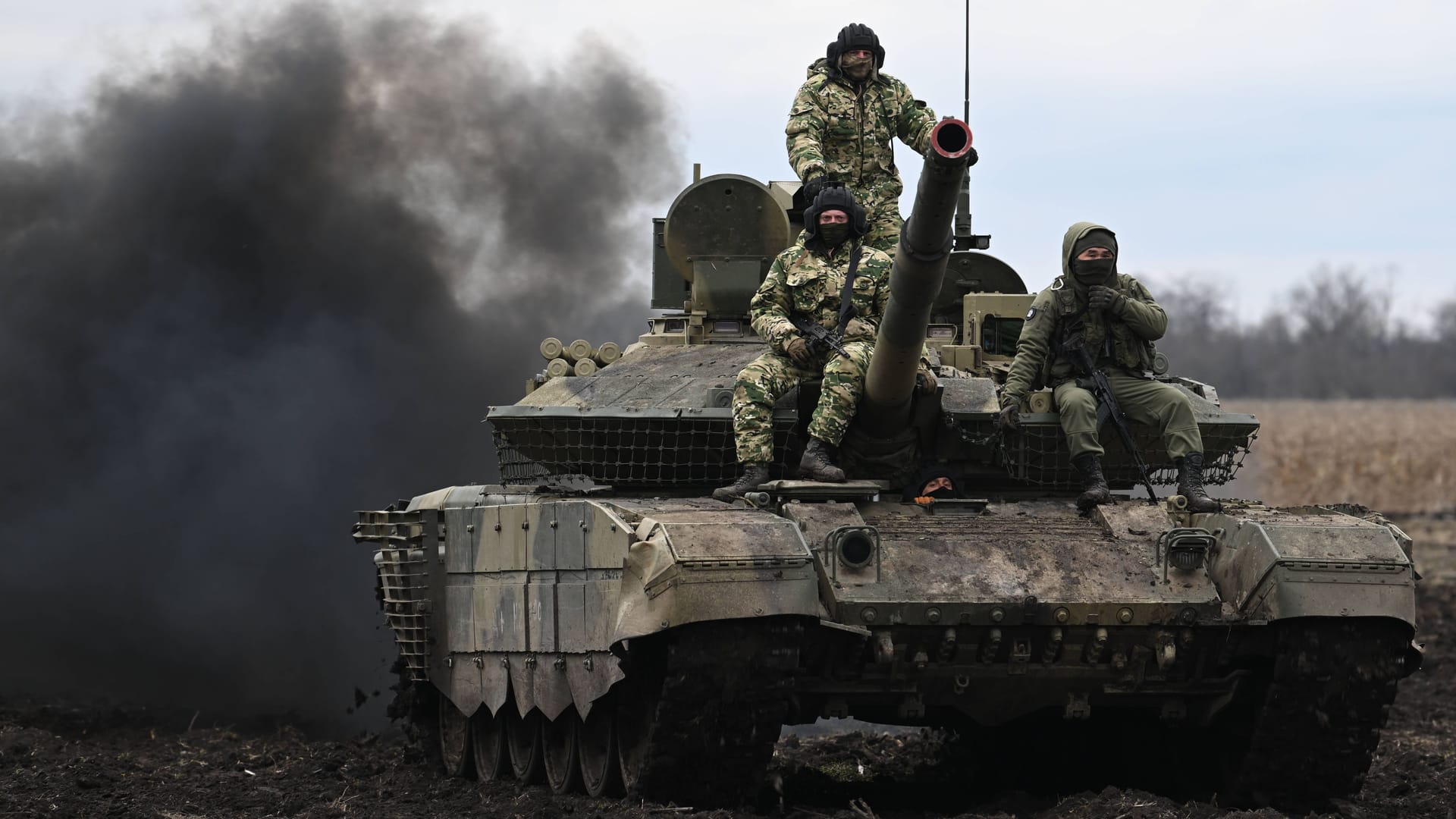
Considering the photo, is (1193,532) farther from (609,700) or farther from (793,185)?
(793,185)

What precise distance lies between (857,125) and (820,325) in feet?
6.68

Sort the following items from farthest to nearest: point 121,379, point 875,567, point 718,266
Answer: point 121,379 < point 718,266 < point 875,567

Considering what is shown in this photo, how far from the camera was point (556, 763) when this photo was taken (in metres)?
16.2

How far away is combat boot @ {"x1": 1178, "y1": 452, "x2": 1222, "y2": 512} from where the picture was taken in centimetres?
1440

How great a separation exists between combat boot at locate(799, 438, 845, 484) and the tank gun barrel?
41cm

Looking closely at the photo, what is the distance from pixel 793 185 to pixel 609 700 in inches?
195

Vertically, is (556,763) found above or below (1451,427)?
Result: below

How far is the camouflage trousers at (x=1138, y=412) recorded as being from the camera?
578 inches

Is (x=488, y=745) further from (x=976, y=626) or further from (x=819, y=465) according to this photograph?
(x=976, y=626)

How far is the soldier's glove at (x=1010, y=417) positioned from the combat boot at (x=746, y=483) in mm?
1498

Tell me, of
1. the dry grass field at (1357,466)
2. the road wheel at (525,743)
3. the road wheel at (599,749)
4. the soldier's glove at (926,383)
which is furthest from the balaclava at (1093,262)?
the dry grass field at (1357,466)

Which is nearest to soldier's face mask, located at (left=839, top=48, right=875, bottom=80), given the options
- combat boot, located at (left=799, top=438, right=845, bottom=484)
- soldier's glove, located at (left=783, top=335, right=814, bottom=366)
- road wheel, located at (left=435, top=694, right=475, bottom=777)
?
soldier's glove, located at (left=783, top=335, right=814, bottom=366)

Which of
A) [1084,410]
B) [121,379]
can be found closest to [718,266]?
[1084,410]

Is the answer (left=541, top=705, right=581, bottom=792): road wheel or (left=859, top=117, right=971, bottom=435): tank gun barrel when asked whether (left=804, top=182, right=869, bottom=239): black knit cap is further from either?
(left=541, top=705, right=581, bottom=792): road wheel
